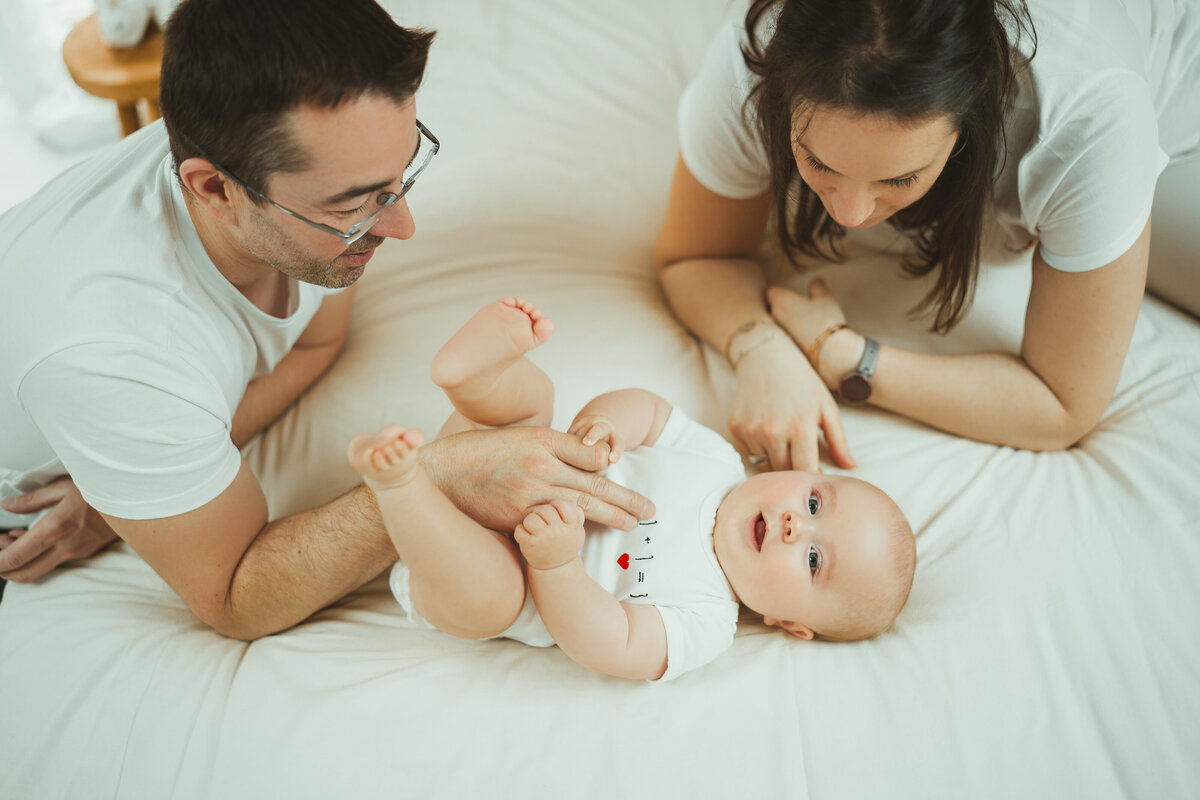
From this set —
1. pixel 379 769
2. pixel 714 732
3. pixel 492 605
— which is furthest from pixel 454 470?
pixel 714 732

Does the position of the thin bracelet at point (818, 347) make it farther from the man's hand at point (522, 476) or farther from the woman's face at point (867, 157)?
the man's hand at point (522, 476)

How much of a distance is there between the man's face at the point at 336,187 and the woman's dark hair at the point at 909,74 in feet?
1.76

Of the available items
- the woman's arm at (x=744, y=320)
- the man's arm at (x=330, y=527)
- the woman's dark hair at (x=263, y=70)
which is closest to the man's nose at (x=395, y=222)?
the woman's dark hair at (x=263, y=70)

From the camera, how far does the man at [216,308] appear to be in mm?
1062

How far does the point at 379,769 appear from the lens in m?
1.15

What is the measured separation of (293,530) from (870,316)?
1.22m

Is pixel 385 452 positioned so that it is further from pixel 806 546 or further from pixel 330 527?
pixel 806 546

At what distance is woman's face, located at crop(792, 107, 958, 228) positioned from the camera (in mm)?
1135

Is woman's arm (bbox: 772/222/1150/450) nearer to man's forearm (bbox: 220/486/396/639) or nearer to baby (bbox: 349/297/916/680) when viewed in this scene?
baby (bbox: 349/297/916/680)

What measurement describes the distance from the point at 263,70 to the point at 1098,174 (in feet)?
3.83

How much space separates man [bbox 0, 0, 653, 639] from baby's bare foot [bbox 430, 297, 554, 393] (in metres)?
0.12

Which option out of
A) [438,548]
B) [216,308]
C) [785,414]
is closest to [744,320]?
[785,414]

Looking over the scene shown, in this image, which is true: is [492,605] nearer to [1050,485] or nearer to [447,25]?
[1050,485]

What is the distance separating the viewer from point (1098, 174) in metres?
1.28
